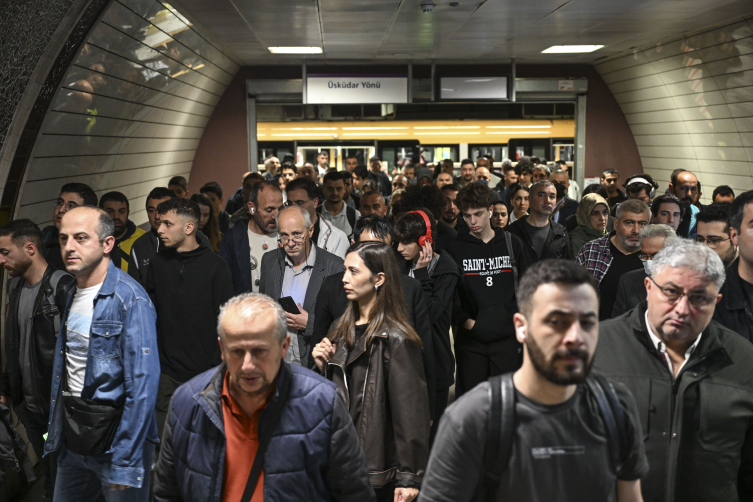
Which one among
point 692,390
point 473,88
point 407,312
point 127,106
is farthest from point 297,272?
point 473,88

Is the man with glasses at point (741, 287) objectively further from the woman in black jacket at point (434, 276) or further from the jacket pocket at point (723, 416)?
the woman in black jacket at point (434, 276)

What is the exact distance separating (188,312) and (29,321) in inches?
33.1

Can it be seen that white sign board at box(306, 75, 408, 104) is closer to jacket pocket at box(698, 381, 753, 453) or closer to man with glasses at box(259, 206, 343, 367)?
man with glasses at box(259, 206, 343, 367)

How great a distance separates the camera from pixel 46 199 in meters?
5.89

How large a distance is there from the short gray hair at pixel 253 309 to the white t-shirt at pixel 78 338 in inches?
48.3

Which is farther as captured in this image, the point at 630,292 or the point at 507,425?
the point at 630,292

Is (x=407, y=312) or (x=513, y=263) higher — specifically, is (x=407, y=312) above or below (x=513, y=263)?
below

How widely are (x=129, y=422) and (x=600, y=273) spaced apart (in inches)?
123

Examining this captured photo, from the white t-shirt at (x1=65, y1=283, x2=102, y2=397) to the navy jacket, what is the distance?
109cm

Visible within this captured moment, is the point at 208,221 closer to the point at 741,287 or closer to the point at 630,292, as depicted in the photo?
the point at 630,292

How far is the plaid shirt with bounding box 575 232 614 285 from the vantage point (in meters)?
4.64

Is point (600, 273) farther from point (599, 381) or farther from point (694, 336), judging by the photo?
point (599, 381)

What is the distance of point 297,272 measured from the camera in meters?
4.23

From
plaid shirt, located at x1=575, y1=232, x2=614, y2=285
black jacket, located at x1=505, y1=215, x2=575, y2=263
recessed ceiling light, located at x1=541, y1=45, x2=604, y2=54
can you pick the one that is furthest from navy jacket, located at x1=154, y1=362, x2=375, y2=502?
recessed ceiling light, located at x1=541, y1=45, x2=604, y2=54
